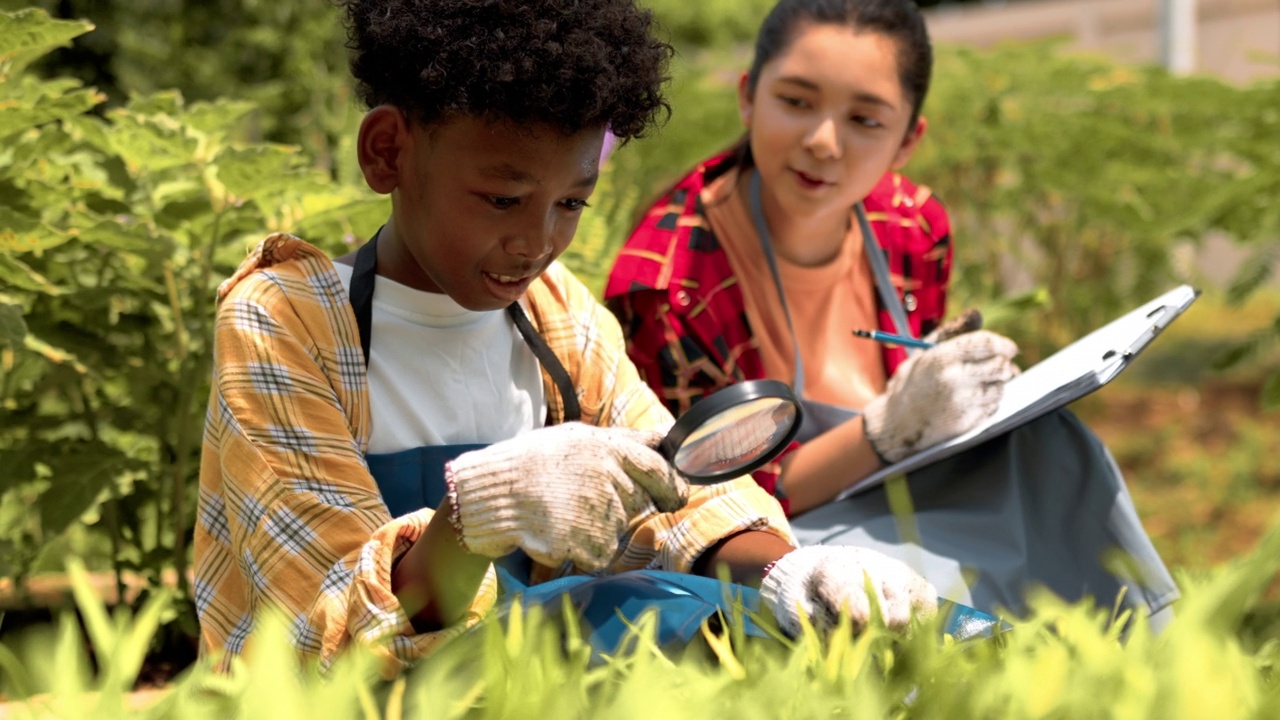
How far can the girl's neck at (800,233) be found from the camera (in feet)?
9.41

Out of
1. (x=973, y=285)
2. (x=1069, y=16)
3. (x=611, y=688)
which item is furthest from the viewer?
(x=1069, y=16)

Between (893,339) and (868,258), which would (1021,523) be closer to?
(893,339)

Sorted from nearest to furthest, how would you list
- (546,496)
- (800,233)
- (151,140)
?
(546,496) → (151,140) → (800,233)

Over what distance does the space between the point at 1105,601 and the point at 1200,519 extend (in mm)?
3656

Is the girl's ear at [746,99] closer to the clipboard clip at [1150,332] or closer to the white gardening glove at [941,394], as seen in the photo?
the white gardening glove at [941,394]

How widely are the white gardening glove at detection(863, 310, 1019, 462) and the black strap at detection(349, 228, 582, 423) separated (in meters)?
0.72

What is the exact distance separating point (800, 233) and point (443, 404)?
3.86 ft

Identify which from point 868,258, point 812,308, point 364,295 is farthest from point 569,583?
point 868,258

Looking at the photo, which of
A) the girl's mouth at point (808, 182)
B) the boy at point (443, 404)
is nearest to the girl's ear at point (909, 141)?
the girl's mouth at point (808, 182)

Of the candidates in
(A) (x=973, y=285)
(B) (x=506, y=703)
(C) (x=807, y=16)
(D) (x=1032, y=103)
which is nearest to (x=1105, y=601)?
(C) (x=807, y=16)

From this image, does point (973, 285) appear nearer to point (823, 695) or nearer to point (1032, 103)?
point (1032, 103)

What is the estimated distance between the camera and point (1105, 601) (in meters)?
2.31

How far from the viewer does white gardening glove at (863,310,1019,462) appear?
2439mm

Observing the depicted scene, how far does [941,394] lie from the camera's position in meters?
2.45
